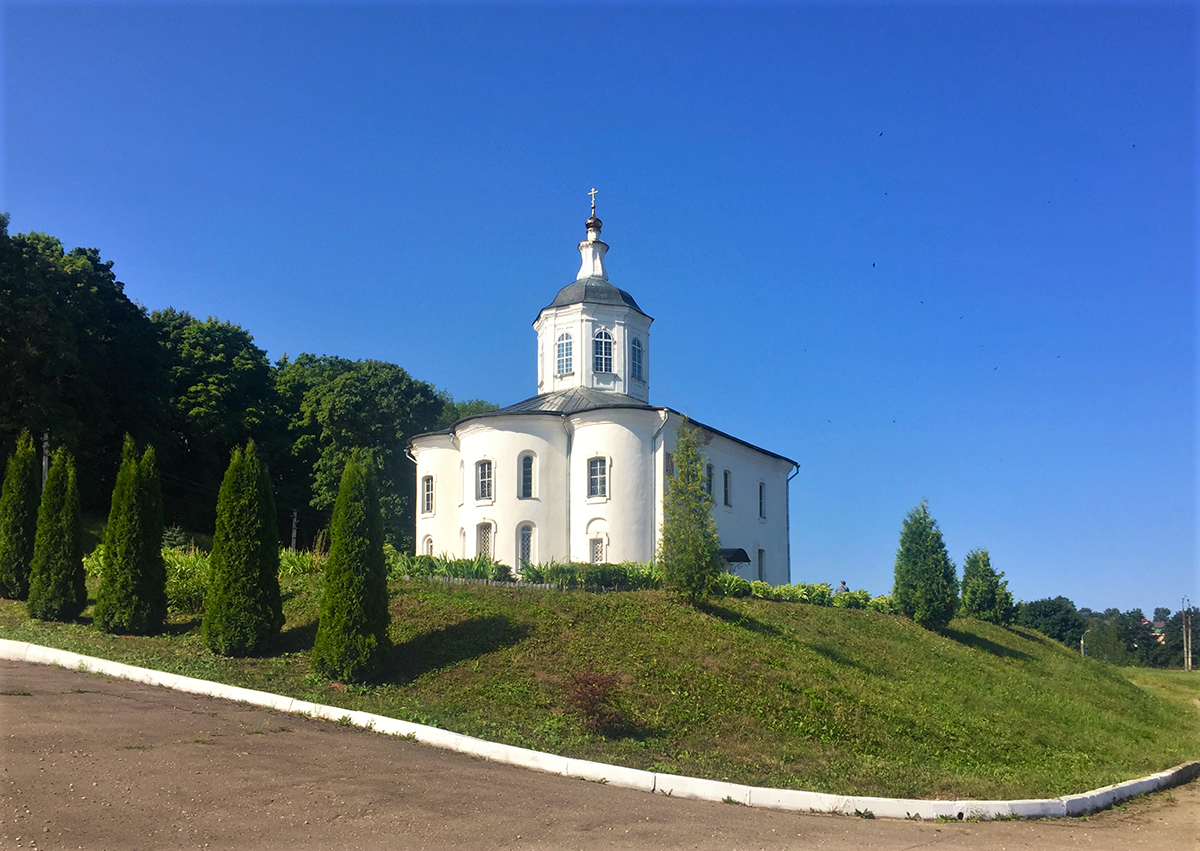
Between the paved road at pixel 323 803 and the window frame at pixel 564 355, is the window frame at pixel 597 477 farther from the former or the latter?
the paved road at pixel 323 803

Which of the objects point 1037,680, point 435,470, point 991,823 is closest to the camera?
point 991,823

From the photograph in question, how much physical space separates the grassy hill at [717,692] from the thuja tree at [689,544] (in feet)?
1.83

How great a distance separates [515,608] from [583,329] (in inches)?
592

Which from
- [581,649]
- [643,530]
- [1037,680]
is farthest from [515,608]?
[1037,680]

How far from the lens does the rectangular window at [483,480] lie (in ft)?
95.2

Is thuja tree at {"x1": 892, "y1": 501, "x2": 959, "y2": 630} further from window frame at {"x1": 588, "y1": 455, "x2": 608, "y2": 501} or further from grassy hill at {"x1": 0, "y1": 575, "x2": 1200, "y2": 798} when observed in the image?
window frame at {"x1": 588, "y1": 455, "x2": 608, "y2": 501}

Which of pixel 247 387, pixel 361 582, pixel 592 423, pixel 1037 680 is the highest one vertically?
pixel 247 387

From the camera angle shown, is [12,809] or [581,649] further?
[581,649]

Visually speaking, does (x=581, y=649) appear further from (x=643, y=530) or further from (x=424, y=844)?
(x=643, y=530)

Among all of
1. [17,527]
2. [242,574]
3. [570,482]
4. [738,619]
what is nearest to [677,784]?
[242,574]

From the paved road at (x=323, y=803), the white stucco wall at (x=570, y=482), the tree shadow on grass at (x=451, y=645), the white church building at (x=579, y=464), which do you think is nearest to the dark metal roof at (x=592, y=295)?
the white church building at (x=579, y=464)

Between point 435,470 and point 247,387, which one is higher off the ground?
point 247,387

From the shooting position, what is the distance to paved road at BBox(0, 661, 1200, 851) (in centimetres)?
791

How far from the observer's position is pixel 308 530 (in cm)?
4197
